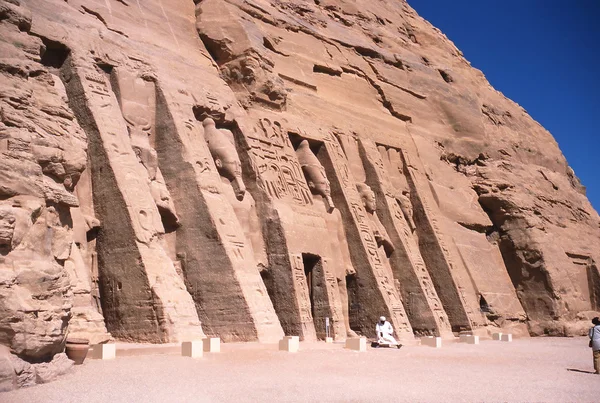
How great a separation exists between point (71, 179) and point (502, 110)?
22.3 metres

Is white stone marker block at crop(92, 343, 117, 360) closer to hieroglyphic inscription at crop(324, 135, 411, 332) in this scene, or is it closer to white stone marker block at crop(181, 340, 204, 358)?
white stone marker block at crop(181, 340, 204, 358)

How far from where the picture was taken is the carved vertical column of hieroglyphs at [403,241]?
61.1 ft

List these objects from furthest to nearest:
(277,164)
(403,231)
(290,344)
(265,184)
Result: 1. (403,231)
2. (277,164)
3. (265,184)
4. (290,344)

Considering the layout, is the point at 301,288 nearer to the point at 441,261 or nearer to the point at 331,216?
the point at 331,216

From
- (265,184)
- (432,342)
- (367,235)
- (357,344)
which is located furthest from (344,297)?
(357,344)

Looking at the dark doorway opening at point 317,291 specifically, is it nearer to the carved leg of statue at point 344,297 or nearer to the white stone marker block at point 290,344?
the carved leg of statue at point 344,297

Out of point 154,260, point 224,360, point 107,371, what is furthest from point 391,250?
point 107,371

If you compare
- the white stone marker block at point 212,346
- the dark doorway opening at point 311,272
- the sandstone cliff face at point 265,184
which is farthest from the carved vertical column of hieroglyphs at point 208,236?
the dark doorway opening at point 311,272

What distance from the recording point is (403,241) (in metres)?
19.5

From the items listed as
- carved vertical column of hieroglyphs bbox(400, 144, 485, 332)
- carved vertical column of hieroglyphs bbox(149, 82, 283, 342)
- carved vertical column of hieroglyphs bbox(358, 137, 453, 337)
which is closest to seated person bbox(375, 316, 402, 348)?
carved vertical column of hieroglyphs bbox(149, 82, 283, 342)

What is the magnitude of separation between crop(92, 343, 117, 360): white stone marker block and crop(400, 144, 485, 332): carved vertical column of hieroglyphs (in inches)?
485

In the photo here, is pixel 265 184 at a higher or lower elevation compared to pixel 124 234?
higher

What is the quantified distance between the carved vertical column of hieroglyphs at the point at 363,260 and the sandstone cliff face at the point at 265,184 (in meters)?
0.06

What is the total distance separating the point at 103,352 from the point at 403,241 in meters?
11.7
